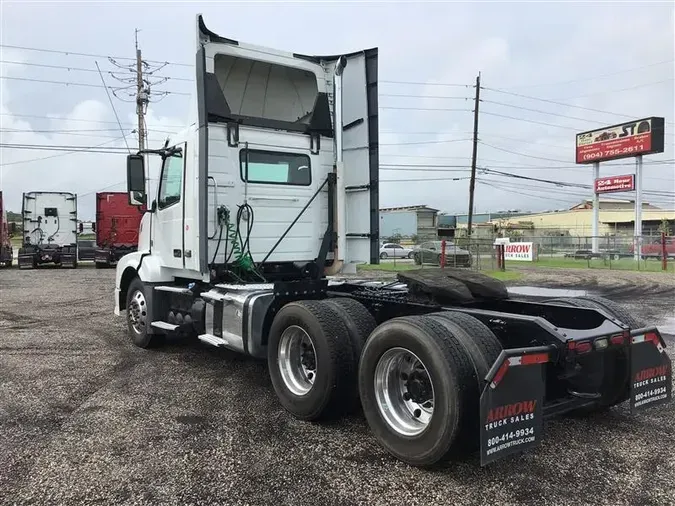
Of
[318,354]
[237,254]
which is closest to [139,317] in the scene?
[237,254]

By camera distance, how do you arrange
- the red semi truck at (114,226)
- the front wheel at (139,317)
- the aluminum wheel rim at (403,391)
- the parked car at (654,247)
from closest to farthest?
1. the aluminum wheel rim at (403,391)
2. the front wheel at (139,317)
3. the red semi truck at (114,226)
4. the parked car at (654,247)

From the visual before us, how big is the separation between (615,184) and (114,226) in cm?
4037

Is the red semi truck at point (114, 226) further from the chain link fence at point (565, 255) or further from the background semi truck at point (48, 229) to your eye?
the chain link fence at point (565, 255)

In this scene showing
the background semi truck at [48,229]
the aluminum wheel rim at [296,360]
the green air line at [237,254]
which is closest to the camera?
the aluminum wheel rim at [296,360]

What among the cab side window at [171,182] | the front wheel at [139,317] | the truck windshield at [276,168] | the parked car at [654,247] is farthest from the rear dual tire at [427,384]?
the parked car at [654,247]

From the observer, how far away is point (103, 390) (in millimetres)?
5719

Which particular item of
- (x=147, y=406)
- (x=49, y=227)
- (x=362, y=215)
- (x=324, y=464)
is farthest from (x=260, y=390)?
(x=49, y=227)

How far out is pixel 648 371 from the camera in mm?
4184

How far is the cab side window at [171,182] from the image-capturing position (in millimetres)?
6750

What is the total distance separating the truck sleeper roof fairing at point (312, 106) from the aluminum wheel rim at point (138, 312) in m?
1.99

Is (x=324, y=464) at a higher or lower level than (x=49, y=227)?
lower

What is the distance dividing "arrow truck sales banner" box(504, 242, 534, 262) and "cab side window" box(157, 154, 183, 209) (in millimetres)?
23186

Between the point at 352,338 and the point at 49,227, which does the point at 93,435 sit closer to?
the point at 352,338

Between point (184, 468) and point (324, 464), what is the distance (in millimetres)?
968
